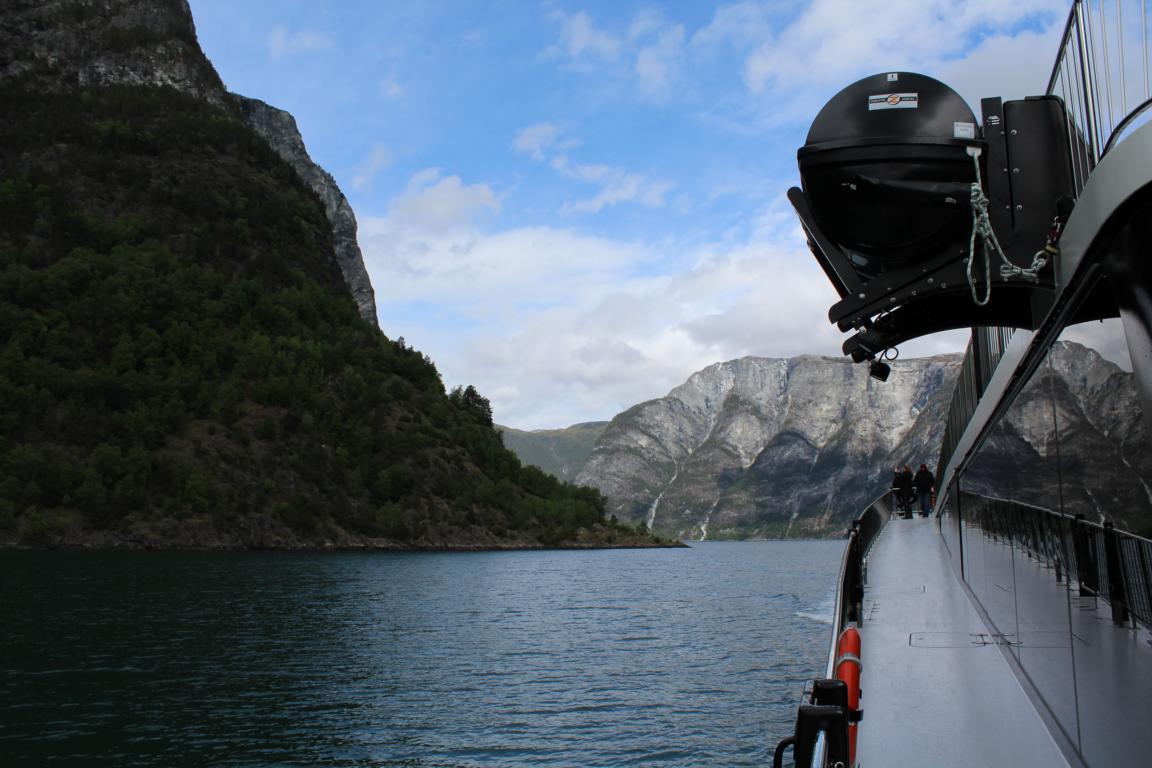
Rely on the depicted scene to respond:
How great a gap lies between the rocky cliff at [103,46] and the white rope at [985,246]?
194416 mm

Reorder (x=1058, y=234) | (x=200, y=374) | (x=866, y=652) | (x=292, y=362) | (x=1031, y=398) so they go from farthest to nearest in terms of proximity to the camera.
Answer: (x=292, y=362), (x=200, y=374), (x=866, y=652), (x=1058, y=234), (x=1031, y=398)

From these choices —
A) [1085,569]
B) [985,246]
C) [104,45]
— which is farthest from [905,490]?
[104,45]

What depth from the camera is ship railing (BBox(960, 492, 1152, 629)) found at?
4816 mm

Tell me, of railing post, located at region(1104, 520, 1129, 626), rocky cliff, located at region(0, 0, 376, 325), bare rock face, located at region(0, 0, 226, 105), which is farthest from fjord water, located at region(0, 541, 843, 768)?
bare rock face, located at region(0, 0, 226, 105)

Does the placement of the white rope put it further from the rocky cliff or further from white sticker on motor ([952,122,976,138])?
the rocky cliff

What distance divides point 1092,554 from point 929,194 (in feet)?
8.79

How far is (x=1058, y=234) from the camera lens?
664cm

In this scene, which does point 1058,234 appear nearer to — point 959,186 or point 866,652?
point 959,186

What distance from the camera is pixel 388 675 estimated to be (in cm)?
2919

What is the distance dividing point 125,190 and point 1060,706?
598ft

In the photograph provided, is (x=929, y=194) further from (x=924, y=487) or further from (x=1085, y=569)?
(x=924, y=487)

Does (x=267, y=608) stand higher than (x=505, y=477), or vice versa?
(x=505, y=477)

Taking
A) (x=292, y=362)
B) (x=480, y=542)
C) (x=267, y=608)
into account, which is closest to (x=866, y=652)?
(x=267, y=608)

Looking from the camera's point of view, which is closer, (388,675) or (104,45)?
(388,675)
